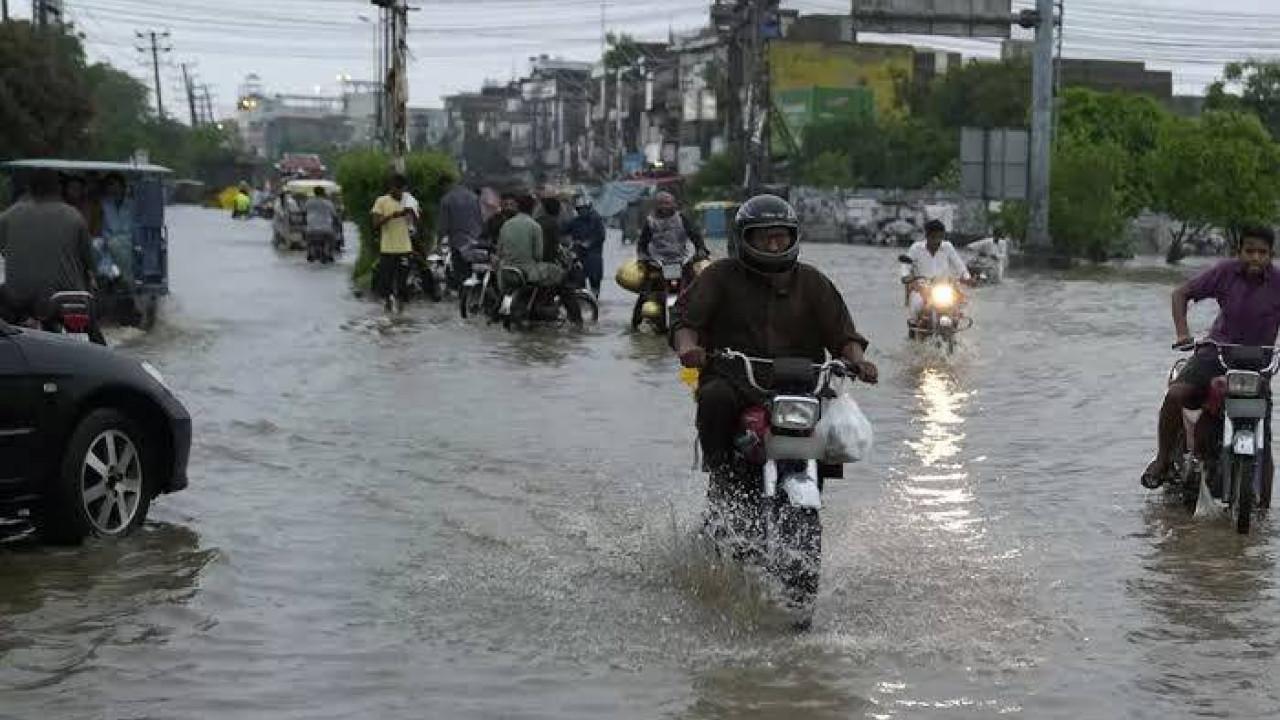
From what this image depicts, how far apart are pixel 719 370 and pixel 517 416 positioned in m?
6.62

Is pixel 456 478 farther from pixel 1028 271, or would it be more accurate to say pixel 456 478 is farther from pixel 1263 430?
pixel 1028 271

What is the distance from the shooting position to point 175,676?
656 cm

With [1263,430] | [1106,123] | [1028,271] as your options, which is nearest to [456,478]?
[1263,430]

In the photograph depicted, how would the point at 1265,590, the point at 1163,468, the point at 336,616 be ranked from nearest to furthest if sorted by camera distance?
the point at 336,616
the point at 1265,590
the point at 1163,468

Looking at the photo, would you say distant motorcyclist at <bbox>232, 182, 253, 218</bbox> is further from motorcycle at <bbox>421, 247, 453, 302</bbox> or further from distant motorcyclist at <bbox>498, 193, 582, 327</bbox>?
distant motorcyclist at <bbox>498, 193, 582, 327</bbox>

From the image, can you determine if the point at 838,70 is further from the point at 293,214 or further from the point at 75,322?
the point at 75,322

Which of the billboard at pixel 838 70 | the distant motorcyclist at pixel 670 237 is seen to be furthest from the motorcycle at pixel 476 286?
the billboard at pixel 838 70

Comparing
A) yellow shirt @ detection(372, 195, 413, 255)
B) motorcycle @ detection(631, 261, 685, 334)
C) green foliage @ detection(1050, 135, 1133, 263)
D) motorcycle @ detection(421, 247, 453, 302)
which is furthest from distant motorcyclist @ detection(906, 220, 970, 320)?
green foliage @ detection(1050, 135, 1133, 263)

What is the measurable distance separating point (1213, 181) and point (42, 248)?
173 ft

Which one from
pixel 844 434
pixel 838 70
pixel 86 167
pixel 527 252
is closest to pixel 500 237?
pixel 527 252

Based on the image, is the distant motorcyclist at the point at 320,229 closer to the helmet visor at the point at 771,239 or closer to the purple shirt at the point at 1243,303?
the purple shirt at the point at 1243,303

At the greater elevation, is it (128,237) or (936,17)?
(936,17)

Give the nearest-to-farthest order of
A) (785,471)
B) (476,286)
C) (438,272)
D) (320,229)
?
(785,471) < (476,286) < (438,272) < (320,229)

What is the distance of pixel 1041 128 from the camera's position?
156ft
